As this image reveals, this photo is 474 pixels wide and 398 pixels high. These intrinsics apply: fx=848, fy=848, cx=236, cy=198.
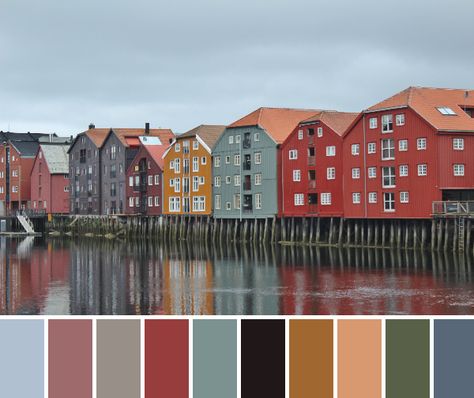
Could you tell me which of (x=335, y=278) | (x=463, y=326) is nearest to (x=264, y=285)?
(x=335, y=278)

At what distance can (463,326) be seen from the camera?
13.9 meters

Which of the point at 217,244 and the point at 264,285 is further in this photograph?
the point at 217,244

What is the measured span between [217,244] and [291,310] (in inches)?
1791

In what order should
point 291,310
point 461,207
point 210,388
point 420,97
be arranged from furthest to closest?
point 420,97 → point 461,207 → point 291,310 → point 210,388

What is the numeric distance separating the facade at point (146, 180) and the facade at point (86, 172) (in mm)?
10103

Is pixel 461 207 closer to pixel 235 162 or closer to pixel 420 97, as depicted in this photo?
pixel 420 97

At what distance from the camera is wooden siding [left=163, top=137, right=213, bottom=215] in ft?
272

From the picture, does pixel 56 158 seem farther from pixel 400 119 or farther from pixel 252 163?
pixel 400 119

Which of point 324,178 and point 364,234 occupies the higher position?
point 324,178

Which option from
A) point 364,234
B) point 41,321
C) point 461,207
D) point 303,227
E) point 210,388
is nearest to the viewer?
point 210,388

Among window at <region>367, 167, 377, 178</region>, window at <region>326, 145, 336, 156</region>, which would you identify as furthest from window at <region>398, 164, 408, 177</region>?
window at <region>326, 145, 336, 156</region>

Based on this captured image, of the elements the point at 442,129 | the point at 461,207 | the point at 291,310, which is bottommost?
the point at 291,310

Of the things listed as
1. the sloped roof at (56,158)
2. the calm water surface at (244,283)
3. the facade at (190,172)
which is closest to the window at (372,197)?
the calm water surface at (244,283)

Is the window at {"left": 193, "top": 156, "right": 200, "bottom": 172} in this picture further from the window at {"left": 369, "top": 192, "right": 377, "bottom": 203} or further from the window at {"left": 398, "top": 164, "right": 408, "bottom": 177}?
the window at {"left": 398, "top": 164, "right": 408, "bottom": 177}
